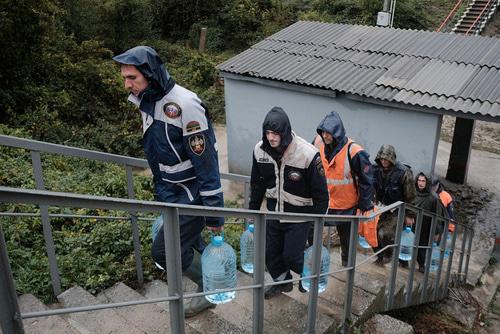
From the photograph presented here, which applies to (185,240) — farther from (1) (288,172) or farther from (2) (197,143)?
(1) (288,172)

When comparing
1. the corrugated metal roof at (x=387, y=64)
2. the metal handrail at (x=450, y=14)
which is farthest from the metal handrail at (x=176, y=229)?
the metal handrail at (x=450, y=14)

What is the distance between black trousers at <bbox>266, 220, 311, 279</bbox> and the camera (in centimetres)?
350

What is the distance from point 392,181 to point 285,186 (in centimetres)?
194

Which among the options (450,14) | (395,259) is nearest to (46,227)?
(395,259)

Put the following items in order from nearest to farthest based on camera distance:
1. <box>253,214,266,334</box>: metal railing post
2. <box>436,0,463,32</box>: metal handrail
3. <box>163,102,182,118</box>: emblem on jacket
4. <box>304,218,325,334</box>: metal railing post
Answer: <box>253,214,266,334</box>: metal railing post → <box>163,102,182,118</box>: emblem on jacket → <box>304,218,325,334</box>: metal railing post → <box>436,0,463,32</box>: metal handrail

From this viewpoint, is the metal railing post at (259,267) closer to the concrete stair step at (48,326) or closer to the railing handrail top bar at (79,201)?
the railing handrail top bar at (79,201)

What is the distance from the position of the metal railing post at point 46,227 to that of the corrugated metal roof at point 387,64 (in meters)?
5.97

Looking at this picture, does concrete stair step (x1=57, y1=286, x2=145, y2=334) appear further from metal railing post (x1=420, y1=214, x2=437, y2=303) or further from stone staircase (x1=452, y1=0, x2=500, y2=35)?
stone staircase (x1=452, y1=0, x2=500, y2=35)

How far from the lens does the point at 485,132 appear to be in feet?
45.3

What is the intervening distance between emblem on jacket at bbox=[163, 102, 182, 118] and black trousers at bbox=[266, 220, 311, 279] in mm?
1212

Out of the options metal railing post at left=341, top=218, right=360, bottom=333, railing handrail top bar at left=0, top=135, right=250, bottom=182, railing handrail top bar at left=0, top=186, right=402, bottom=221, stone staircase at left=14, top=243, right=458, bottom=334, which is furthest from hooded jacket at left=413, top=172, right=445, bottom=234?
railing handrail top bar at left=0, top=186, right=402, bottom=221

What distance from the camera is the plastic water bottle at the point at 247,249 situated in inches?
147

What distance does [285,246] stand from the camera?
3547 millimetres

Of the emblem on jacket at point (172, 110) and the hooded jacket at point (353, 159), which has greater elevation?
the emblem on jacket at point (172, 110)
